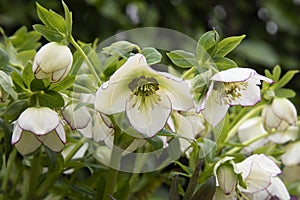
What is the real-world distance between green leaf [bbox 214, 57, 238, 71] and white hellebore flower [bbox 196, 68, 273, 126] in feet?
0.04

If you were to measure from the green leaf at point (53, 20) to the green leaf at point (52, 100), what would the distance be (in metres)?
0.05

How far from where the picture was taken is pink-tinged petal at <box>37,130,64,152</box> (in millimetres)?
400

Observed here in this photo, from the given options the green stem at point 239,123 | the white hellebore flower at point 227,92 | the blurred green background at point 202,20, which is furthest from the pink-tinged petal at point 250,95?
the blurred green background at point 202,20

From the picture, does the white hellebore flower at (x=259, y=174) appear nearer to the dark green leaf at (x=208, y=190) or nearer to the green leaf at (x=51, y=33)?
the dark green leaf at (x=208, y=190)

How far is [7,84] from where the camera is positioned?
16.0 inches

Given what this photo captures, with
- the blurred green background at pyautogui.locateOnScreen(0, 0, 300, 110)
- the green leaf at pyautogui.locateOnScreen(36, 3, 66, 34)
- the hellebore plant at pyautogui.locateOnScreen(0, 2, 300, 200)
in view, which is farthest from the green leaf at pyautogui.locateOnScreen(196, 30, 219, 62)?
the blurred green background at pyautogui.locateOnScreen(0, 0, 300, 110)

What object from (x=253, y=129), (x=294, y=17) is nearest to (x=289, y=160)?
(x=253, y=129)

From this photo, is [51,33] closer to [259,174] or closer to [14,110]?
[14,110]

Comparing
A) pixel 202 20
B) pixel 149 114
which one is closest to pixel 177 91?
pixel 149 114

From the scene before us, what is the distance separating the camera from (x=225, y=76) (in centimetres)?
38

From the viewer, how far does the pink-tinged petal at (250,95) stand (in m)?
0.43

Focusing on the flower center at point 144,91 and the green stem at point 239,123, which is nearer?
the flower center at point 144,91

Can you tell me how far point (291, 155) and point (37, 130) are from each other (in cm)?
29

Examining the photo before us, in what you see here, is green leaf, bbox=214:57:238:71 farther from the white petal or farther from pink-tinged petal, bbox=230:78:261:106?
the white petal
